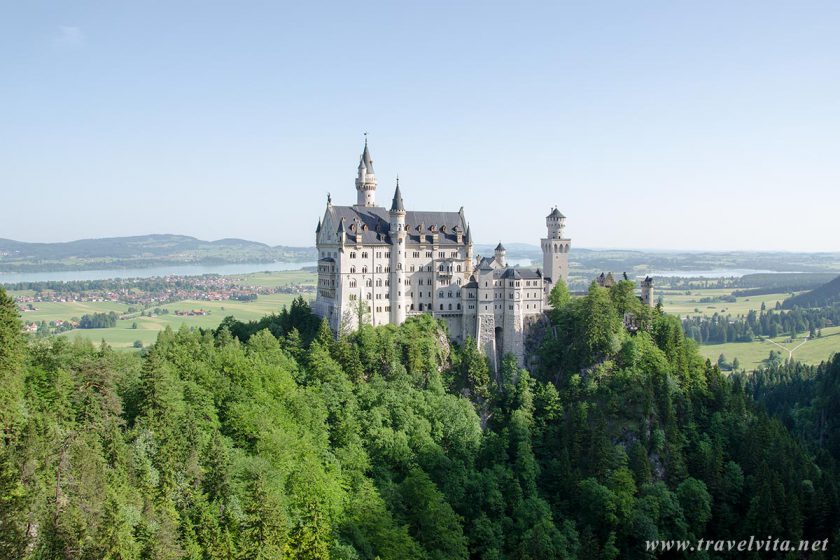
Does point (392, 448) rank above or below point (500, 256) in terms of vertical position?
below

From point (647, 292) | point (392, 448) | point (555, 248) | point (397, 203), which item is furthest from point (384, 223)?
point (647, 292)

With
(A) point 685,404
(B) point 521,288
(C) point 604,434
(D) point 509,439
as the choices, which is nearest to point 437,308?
(B) point 521,288

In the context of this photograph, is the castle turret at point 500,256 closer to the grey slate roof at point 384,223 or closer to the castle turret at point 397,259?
the grey slate roof at point 384,223

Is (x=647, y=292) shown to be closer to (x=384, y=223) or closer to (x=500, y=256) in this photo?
(x=500, y=256)

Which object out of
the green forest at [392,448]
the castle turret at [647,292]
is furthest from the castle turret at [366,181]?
the castle turret at [647,292]

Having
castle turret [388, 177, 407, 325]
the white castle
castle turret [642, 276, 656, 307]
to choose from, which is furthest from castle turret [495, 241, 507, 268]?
castle turret [642, 276, 656, 307]

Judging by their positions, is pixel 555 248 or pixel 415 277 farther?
pixel 555 248
